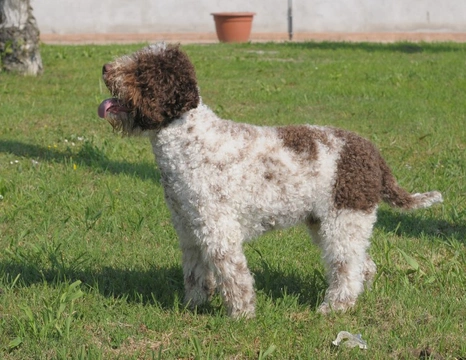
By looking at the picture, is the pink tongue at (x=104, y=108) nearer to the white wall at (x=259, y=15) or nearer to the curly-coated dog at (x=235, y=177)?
the curly-coated dog at (x=235, y=177)

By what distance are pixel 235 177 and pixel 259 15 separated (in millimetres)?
19828

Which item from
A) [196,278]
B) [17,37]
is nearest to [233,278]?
[196,278]

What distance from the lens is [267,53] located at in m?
17.7

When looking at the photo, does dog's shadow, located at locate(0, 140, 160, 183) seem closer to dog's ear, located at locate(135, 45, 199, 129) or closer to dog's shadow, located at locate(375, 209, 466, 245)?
dog's shadow, located at locate(375, 209, 466, 245)

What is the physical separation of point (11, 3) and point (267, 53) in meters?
6.32

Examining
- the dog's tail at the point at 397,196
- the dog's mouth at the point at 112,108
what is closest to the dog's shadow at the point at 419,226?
the dog's tail at the point at 397,196

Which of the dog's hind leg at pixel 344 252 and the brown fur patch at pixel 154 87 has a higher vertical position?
the brown fur patch at pixel 154 87

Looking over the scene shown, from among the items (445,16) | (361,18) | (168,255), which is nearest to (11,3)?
(168,255)

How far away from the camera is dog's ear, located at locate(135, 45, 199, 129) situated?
4605 millimetres

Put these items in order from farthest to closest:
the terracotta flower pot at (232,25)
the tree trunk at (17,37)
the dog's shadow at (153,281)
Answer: the terracotta flower pot at (232,25) < the tree trunk at (17,37) < the dog's shadow at (153,281)

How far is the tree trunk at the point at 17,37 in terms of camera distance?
508 inches

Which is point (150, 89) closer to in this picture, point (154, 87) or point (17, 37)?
point (154, 87)

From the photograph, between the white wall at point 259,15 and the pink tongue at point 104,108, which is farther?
the white wall at point 259,15

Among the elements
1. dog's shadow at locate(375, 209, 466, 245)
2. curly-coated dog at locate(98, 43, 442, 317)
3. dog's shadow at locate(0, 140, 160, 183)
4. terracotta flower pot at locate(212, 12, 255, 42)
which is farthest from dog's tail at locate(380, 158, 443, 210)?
terracotta flower pot at locate(212, 12, 255, 42)
